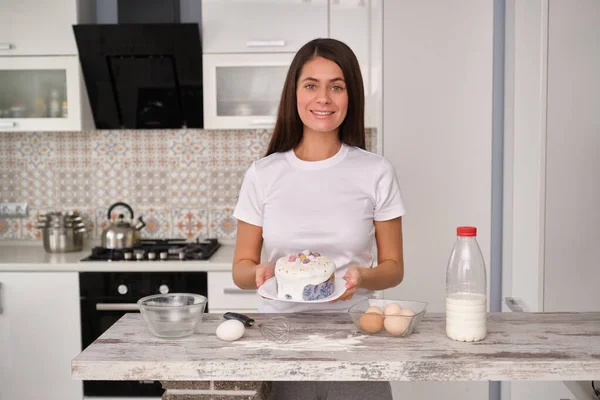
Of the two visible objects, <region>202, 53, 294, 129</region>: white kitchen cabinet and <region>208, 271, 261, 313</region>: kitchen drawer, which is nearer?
<region>208, 271, 261, 313</region>: kitchen drawer

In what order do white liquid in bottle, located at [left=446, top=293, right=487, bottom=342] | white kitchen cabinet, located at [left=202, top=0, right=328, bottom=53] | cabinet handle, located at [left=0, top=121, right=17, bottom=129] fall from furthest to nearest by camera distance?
cabinet handle, located at [left=0, top=121, right=17, bottom=129]
white kitchen cabinet, located at [left=202, top=0, right=328, bottom=53]
white liquid in bottle, located at [left=446, top=293, right=487, bottom=342]

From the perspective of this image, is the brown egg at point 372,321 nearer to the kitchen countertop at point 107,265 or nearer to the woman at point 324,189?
the woman at point 324,189

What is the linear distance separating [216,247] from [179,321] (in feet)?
7.32

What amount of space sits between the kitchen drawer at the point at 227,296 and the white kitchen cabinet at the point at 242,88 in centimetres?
80

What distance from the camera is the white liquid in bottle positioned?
128 centimetres

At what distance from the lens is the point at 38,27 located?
129 inches

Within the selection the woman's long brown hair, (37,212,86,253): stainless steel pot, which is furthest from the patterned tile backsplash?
the woman's long brown hair

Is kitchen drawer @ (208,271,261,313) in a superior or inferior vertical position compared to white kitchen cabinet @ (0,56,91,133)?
inferior

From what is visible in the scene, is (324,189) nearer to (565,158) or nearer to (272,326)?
(272,326)

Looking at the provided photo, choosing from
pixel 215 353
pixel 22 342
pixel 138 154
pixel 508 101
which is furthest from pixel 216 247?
pixel 215 353

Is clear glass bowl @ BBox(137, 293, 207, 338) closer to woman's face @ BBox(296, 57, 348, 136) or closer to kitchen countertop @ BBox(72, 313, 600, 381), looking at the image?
kitchen countertop @ BBox(72, 313, 600, 381)

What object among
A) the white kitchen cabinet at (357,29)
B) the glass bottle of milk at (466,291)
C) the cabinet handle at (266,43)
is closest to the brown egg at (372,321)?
the glass bottle of milk at (466,291)

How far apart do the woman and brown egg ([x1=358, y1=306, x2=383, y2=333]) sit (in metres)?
Answer: 0.25

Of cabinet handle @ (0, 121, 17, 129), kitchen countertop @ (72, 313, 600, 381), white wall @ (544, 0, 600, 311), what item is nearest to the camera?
kitchen countertop @ (72, 313, 600, 381)
